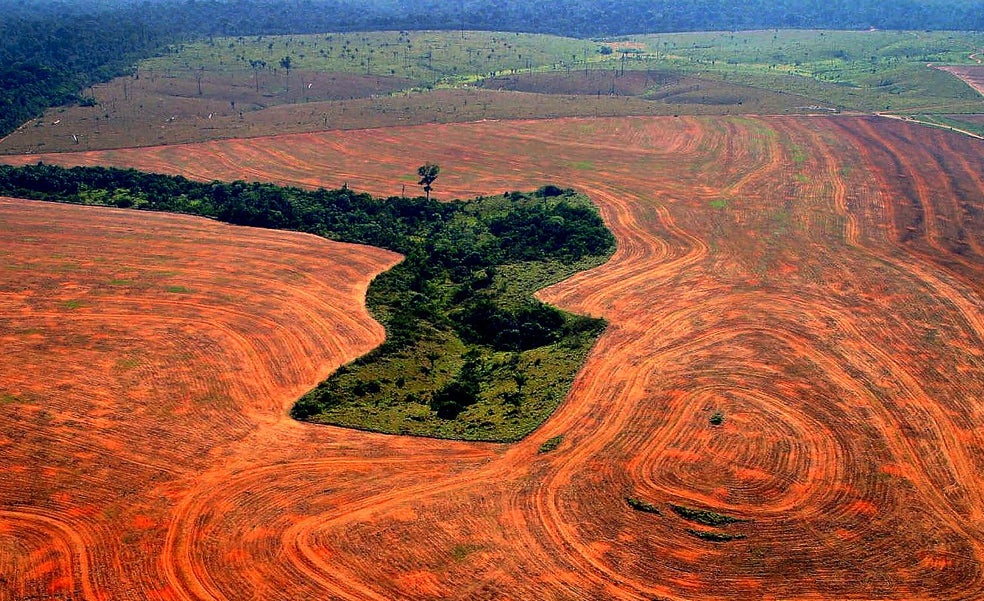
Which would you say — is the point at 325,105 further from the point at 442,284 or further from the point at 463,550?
the point at 463,550

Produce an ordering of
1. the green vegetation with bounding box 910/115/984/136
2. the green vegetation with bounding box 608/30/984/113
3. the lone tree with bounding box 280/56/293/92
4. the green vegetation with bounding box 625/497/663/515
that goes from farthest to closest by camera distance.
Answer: the lone tree with bounding box 280/56/293/92, the green vegetation with bounding box 608/30/984/113, the green vegetation with bounding box 910/115/984/136, the green vegetation with bounding box 625/497/663/515

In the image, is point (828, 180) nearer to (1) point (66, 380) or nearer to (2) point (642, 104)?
(2) point (642, 104)

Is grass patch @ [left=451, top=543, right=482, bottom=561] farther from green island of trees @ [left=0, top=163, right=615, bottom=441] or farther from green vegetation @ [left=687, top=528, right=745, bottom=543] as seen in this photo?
green vegetation @ [left=687, top=528, right=745, bottom=543]

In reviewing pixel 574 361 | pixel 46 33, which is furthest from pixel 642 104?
pixel 46 33

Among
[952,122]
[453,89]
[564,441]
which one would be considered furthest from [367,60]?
[564,441]

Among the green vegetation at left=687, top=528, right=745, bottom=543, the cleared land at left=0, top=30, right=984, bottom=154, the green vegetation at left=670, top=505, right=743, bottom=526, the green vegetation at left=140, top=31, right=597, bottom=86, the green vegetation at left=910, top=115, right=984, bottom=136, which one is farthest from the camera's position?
the green vegetation at left=140, top=31, right=597, bottom=86

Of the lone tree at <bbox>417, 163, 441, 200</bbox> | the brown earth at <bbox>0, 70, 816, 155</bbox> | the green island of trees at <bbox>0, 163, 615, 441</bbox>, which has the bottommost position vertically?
the green island of trees at <bbox>0, 163, 615, 441</bbox>

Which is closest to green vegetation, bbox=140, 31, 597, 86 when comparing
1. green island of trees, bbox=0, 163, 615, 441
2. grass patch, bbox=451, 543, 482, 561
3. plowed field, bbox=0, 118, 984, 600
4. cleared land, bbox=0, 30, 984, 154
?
cleared land, bbox=0, 30, 984, 154

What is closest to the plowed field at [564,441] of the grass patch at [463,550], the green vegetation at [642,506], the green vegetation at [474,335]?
the grass patch at [463,550]
